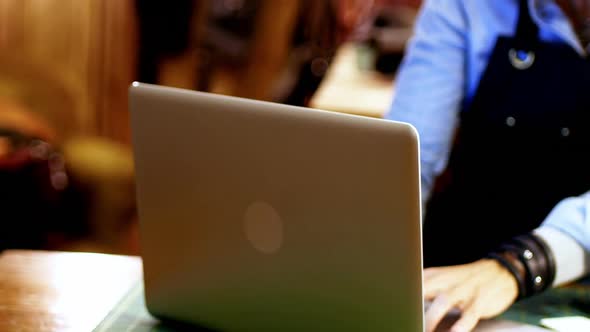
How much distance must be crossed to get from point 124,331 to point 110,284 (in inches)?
6.4

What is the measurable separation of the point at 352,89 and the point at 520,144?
3.93 ft

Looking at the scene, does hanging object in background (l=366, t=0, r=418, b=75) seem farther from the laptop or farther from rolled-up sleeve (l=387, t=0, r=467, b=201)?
the laptop

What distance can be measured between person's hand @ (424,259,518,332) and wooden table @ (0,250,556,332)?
24 mm

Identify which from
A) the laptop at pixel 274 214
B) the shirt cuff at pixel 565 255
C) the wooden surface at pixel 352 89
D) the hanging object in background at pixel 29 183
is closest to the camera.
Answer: the laptop at pixel 274 214

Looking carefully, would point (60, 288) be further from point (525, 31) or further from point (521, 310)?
point (525, 31)

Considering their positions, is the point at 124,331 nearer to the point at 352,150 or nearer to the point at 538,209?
the point at 352,150

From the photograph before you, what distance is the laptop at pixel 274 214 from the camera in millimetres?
814

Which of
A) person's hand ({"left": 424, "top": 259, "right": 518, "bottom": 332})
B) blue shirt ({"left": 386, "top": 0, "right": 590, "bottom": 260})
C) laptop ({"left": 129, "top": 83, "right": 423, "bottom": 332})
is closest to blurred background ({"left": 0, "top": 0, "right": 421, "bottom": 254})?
blue shirt ({"left": 386, "top": 0, "right": 590, "bottom": 260})

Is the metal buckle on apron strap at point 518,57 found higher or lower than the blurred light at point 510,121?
higher

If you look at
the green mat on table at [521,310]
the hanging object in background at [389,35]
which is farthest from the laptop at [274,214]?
the hanging object in background at [389,35]

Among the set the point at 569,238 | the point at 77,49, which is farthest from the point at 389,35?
the point at 569,238

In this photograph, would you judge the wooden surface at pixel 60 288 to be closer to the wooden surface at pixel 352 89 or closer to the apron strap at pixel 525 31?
the apron strap at pixel 525 31

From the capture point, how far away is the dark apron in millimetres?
1521

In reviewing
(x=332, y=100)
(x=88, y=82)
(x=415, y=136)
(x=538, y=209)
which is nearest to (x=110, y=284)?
(x=415, y=136)
